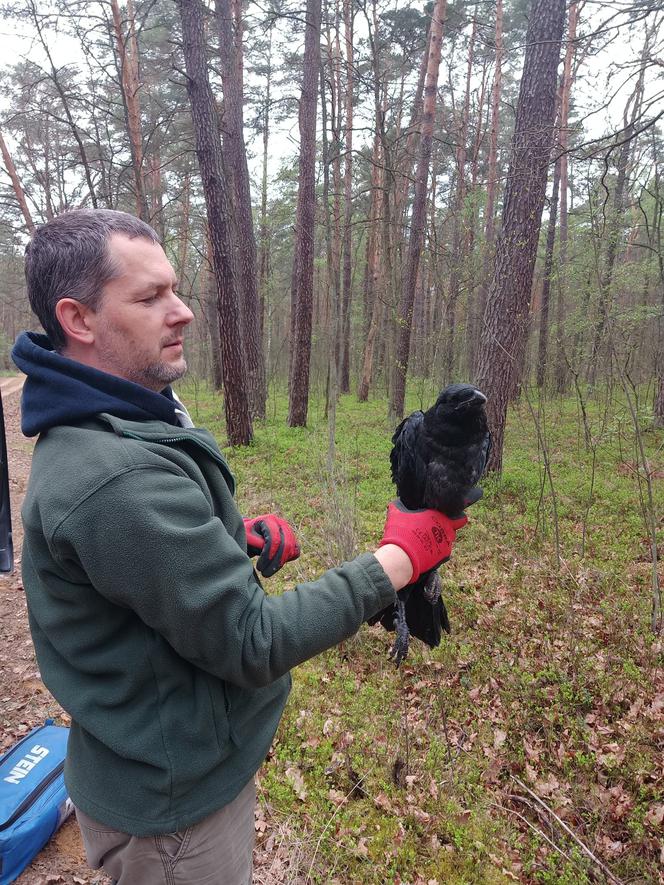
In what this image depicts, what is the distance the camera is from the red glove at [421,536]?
1405 millimetres

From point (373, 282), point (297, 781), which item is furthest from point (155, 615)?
point (373, 282)

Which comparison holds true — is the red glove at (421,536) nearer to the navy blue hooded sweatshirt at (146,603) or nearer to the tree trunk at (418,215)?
the navy blue hooded sweatshirt at (146,603)

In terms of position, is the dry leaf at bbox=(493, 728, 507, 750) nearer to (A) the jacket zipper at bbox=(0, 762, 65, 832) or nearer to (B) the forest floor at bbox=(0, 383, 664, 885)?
(B) the forest floor at bbox=(0, 383, 664, 885)

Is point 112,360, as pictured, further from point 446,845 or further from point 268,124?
point 268,124

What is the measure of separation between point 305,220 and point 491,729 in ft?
35.6

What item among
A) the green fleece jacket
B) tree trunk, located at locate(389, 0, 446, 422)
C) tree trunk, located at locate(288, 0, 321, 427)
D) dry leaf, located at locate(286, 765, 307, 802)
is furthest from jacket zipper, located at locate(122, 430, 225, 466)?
tree trunk, located at locate(389, 0, 446, 422)

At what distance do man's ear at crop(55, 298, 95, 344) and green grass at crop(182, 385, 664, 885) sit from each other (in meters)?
2.95

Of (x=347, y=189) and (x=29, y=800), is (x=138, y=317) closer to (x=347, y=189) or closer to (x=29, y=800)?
(x=29, y=800)

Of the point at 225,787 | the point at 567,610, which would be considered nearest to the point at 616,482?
the point at 567,610

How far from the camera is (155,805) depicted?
3.86ft

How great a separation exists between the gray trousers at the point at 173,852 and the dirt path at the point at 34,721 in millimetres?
1712

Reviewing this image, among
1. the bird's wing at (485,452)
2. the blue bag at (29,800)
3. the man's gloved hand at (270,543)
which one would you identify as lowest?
the blue bag at (29,800)

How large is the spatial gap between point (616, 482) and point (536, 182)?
466 centimetres

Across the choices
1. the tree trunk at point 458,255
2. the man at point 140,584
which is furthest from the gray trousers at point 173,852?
the tree trunk at point 458,255
